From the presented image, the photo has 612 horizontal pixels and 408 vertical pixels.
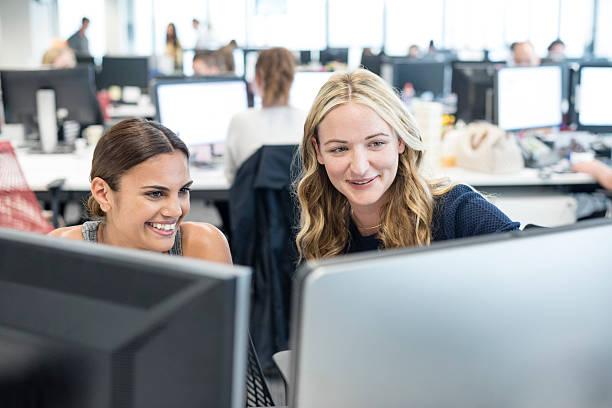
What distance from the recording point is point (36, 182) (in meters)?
2.76

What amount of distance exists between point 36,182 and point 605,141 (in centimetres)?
295

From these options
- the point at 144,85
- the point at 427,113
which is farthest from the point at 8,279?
the point at 144,85

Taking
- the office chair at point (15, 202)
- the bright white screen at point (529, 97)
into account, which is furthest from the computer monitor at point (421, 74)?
the office chair at point (15, 202)

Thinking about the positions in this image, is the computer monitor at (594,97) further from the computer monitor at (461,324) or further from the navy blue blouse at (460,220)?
the computer monitor at (461,324)

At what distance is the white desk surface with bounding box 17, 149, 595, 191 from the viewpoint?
2.78m

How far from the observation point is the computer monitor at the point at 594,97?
11.4 feet

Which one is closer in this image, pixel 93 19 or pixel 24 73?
pixel 24 73

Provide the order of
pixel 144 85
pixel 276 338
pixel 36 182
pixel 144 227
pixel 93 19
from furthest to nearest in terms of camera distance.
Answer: pixel 93 19 < pixel 144 85 < pixel 36 182 < pixel 276 338 < pixel 144 227

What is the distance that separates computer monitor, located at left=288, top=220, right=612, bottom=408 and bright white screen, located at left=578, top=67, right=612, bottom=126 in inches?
124

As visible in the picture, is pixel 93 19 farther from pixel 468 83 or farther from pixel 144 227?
pixel 144 227

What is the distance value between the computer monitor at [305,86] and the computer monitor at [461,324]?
318 centimetres

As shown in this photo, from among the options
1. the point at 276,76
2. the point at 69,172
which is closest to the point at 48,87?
the point at 69,172

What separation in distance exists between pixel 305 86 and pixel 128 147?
8.52ft

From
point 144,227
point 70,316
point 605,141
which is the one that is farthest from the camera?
point 605,141
